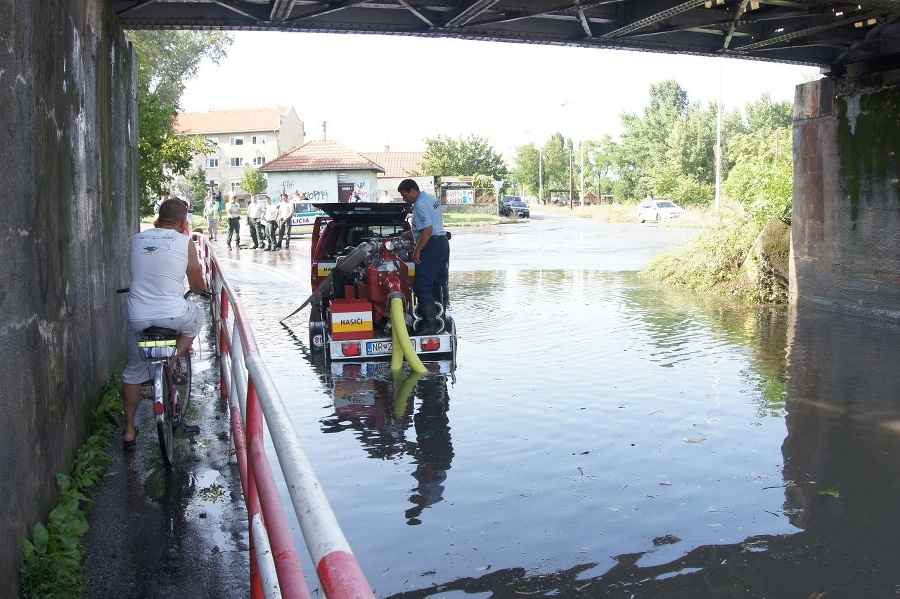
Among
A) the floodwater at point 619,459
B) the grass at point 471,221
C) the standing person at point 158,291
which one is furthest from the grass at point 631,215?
the standing person at point 158,291

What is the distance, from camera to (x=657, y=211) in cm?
5631

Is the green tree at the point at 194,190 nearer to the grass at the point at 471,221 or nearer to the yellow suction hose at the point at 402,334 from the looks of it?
the grass at the point at 471,221

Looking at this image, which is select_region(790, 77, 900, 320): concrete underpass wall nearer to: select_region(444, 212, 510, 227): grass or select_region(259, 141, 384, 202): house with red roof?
select_region(444, 212, 510, 227): grass

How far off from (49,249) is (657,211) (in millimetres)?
52987

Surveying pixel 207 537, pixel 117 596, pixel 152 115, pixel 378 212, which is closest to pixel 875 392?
pixel 378 212

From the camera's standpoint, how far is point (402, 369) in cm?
1041

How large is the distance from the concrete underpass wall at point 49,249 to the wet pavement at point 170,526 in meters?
0.37

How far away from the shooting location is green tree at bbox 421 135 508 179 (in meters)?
82.1

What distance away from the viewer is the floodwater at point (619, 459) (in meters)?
4.99

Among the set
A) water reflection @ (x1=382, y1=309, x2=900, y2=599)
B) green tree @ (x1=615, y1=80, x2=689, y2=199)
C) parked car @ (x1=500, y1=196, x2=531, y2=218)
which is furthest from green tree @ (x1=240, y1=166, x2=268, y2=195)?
water reflection @ (x1=382, y1=309, x2=900, y2=599)

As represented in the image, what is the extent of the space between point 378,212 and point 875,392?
592 cm

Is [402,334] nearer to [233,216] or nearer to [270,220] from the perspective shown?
[270,220]

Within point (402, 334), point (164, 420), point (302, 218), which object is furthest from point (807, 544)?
point (302, 218)

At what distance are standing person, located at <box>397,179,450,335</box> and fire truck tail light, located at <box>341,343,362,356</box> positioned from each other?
74 centimetres
